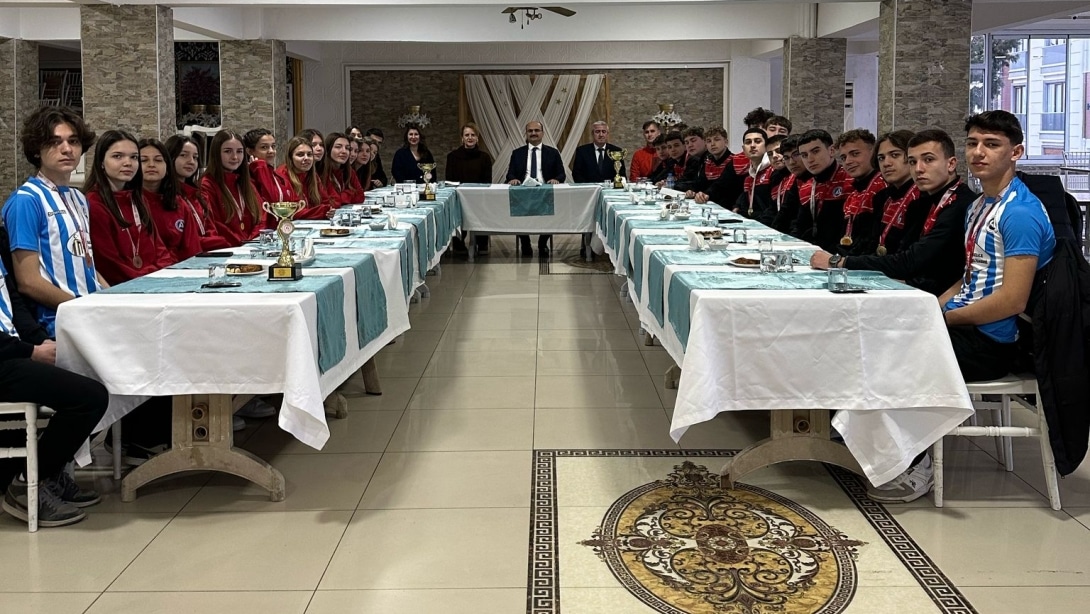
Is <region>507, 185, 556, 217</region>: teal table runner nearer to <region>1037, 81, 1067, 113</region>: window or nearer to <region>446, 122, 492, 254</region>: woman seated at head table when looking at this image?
<region>446, 122, 492, 254</region>: woman seated at head table

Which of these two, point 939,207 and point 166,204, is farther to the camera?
point 166,204

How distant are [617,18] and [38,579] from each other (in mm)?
12295

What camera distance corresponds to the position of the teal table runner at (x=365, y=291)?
420 centimetres

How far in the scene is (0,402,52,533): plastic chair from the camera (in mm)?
3123

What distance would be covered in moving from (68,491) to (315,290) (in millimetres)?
962

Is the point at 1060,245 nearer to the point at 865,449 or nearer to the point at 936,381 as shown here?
the point at 936,381

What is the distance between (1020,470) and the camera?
3.72m

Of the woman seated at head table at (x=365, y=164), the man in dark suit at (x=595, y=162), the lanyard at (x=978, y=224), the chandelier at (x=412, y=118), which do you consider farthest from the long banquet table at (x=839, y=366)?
the chandelier at (x=412, y=118)

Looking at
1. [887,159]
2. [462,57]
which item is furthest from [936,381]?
[462,57]

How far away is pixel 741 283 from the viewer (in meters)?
3.54

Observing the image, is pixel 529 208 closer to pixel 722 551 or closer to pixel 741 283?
pixel 741 283

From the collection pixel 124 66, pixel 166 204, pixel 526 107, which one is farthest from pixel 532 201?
pixel 526 107

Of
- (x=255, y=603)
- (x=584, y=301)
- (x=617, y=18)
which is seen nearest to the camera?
(x=255, y=603)

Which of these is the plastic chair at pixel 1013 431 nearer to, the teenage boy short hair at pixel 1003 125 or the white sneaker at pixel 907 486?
the white sneaker at pixel 907 486
